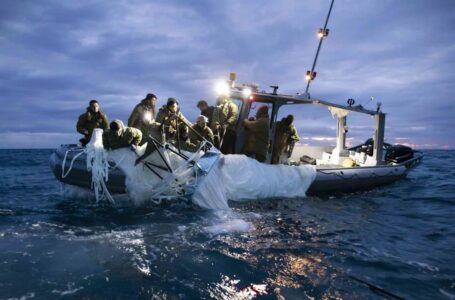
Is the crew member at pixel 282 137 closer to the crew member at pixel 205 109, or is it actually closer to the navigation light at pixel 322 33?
the crew member at pixel 205 109

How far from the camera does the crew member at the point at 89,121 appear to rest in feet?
27.5

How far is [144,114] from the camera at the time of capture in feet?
25.2

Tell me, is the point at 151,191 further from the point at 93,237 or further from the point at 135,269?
the point at 135,269

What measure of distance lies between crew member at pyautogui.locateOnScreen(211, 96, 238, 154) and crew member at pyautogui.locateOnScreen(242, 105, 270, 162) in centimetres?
38

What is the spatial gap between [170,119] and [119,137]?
1.09 meters

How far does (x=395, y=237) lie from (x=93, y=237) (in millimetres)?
4733

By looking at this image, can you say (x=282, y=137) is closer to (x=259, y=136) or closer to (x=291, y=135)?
(x=291, y=135)

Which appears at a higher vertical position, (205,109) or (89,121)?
(205,109)

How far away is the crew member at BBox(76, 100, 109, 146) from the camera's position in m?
8.39

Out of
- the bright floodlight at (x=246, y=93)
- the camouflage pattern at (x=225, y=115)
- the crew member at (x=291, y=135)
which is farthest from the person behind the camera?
the crew member at (x=291, y=135)

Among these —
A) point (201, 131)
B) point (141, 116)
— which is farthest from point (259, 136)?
point (141, 116)

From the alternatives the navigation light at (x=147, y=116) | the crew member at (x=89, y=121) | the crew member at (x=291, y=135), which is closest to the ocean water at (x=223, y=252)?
the crew member at (x=89, y=121)

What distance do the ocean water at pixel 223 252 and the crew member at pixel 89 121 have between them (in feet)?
5.45

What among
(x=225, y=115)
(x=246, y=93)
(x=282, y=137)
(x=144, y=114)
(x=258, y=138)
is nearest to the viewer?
(x=144, y=114)
